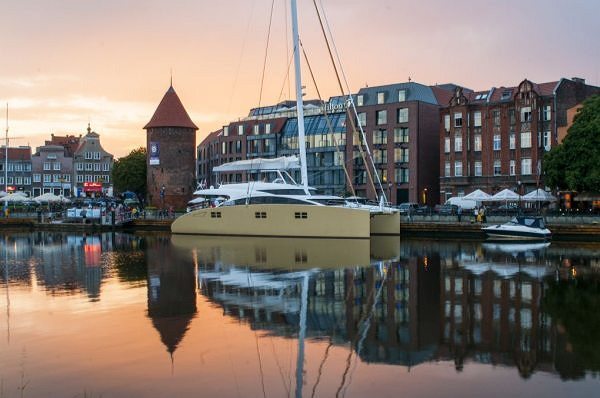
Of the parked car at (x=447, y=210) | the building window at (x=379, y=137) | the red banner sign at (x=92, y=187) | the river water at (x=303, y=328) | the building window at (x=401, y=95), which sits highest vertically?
the building window at (x=401, y=95)

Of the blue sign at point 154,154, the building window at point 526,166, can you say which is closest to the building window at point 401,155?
the building window at point 526,166

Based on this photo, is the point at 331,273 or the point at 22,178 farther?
the point at 22,178

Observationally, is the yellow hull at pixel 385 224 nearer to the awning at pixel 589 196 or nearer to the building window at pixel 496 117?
the awning at pixel 589 196

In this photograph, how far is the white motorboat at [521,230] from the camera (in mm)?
43969

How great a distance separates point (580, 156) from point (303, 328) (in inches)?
1480

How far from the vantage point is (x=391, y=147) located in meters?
74.3

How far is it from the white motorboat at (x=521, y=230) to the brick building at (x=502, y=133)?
16.5 metres

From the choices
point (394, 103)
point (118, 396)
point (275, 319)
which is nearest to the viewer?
point (118, 396)

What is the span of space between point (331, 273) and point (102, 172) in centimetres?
10287

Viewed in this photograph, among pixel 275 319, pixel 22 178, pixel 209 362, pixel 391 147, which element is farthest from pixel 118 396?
pixel 22 178

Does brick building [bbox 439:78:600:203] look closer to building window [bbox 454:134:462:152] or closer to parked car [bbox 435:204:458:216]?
building window [bbox 454:134:462:152]

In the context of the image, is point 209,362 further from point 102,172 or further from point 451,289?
point 102,172

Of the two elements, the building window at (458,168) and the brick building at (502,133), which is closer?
the brick building at (502,133)

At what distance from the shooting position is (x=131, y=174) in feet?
313
